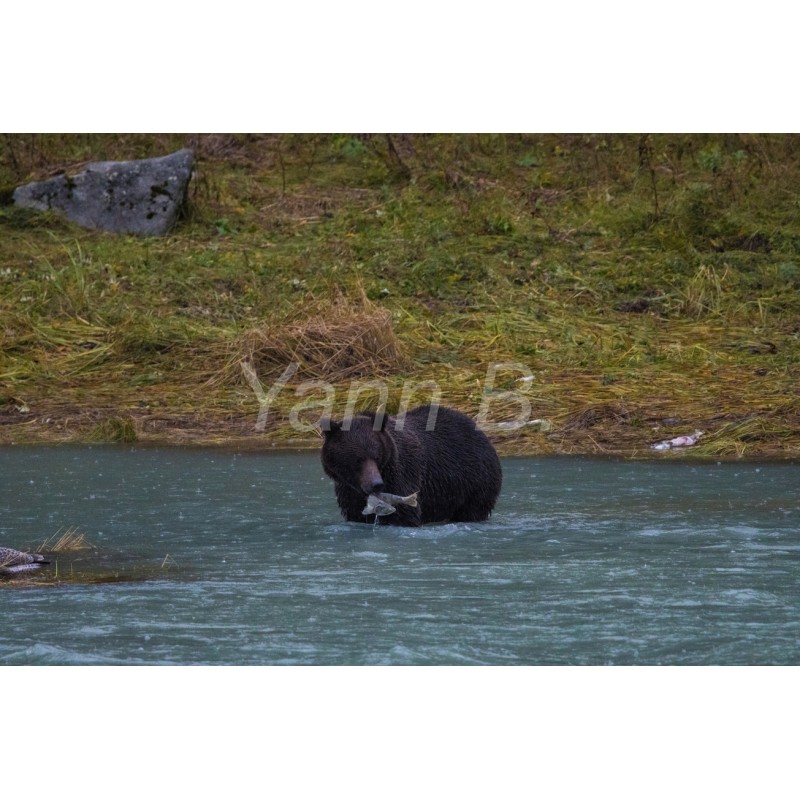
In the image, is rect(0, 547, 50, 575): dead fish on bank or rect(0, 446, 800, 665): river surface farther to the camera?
rect(0, 547, 50, 575): dead fish on bank

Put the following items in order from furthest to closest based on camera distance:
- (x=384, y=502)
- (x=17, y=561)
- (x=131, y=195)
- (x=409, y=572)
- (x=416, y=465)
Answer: (x=131, y=195) → (x=416, y=465) → (x=384, y=502) → (x=17, y=561) → (x=409, y=572)

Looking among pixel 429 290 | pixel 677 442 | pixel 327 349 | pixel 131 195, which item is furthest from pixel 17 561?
pixel 131 195

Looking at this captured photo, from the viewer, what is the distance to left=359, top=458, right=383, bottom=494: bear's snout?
884 centimetres

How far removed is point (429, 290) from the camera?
16.8 meters

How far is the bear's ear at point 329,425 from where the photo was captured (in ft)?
29.1

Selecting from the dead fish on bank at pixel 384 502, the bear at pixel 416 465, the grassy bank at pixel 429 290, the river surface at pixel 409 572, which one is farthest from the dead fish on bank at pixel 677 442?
the dead fish on bank at pixel 384 502

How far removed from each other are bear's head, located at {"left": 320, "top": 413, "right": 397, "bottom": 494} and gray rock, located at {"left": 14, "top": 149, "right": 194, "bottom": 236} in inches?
389

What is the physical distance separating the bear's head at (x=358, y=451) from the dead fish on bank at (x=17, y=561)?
185 centimetres

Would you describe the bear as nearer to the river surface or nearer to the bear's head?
the bear's head

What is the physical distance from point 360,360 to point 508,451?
2.72m

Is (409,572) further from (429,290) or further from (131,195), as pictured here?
(131,195)

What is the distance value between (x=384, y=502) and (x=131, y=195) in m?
10.4

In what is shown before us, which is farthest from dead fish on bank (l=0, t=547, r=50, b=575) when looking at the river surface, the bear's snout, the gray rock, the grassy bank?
the gray rock

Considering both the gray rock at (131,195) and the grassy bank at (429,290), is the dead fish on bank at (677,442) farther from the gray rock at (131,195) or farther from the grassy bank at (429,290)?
the gray rock at (131,195)
